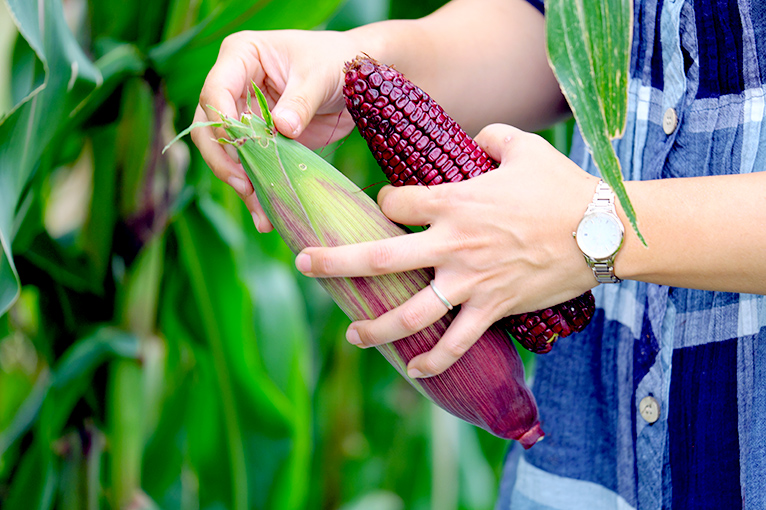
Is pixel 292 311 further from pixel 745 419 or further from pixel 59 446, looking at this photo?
pixel 745 419

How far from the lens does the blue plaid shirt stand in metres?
0.41

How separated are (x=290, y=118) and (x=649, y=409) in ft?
1.17

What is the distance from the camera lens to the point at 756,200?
12.4 inches

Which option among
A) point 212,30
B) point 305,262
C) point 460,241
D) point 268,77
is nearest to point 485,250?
point 460,241

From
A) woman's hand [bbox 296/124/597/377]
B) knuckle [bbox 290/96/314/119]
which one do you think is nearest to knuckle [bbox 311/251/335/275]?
woman's hand [bbox 296/124/597/377]

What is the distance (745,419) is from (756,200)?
192 mm

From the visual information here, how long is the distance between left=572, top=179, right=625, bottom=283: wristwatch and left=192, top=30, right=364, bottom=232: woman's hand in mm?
201

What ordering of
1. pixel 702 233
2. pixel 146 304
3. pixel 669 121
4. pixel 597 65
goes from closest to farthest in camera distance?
pixel 597 65 → pixel 702 233 → pixel 669 121 → pixel 146 304

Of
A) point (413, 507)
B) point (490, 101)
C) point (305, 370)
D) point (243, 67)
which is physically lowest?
point (413, 507)

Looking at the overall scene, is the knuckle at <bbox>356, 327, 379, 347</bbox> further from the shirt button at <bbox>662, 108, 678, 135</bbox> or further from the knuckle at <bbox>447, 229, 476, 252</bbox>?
the shirt button at <bbox>662, 108, 678, 135</bbox>

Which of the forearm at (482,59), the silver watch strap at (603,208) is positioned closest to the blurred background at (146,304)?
the forearm at (482,59)

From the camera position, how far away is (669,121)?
17.2 inches

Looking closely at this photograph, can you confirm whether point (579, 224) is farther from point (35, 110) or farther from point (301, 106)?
point (35, 110)

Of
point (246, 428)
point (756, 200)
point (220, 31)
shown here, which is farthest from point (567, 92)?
point (246, 428)
